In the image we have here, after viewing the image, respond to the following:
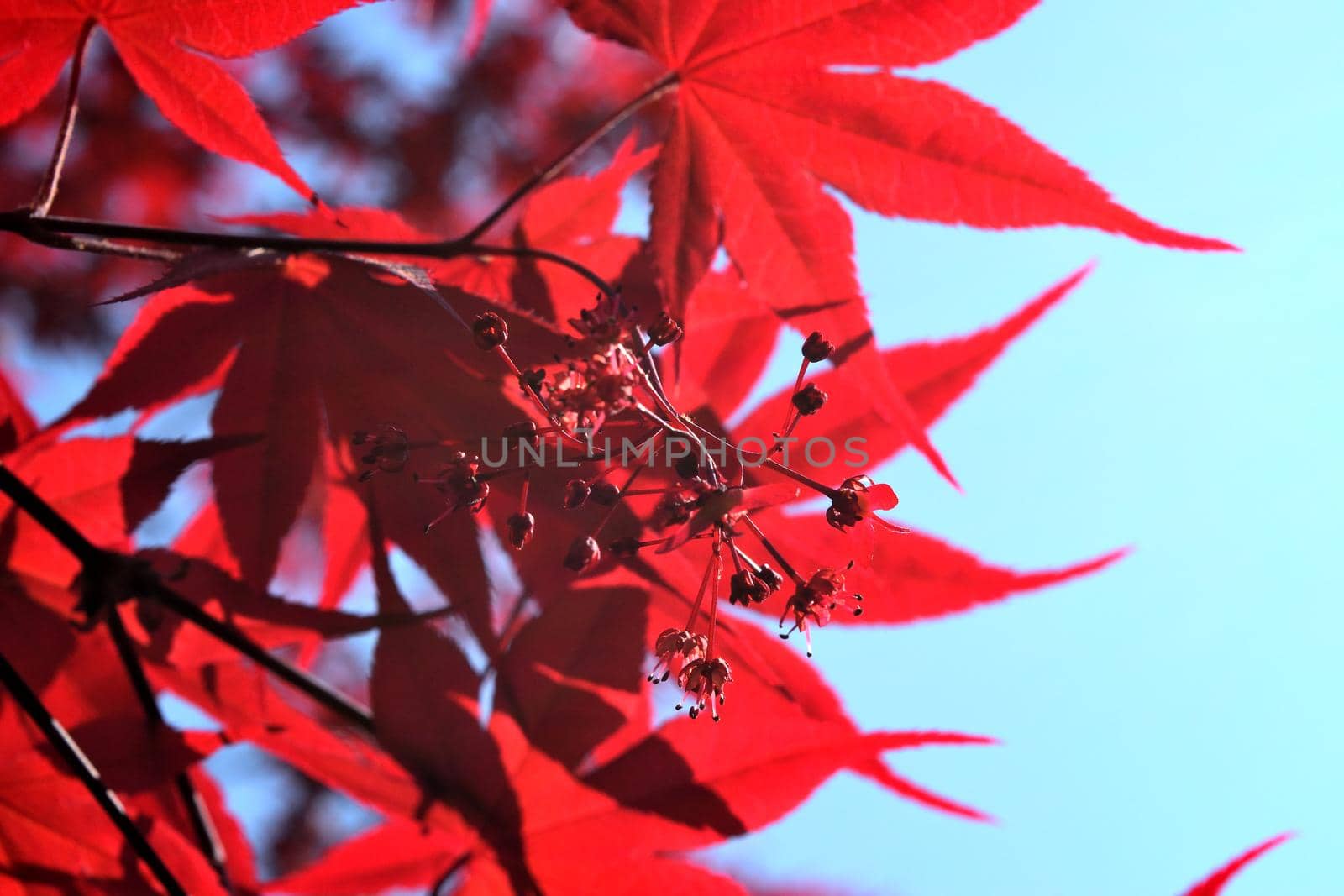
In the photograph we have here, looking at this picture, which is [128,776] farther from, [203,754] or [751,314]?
[751,314]

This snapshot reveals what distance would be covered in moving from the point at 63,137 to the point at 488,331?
425mm

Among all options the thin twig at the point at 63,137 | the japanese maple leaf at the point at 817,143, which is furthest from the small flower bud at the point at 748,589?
the thin twig at the point at 63,137

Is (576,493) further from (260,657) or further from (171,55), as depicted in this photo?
(171,55)

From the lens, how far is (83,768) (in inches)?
24.3

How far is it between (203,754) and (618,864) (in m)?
0.32

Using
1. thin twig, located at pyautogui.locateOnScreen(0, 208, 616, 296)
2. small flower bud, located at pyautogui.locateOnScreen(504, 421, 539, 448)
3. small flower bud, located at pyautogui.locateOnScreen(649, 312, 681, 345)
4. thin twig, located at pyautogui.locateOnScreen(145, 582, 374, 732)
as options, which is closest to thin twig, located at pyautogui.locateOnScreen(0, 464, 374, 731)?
thin twig, located at pyautogui.locateOnScreen(145, 582, 374, 732)

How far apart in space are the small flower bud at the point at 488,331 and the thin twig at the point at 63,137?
1.14 feet

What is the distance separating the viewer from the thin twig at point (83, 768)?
60cm

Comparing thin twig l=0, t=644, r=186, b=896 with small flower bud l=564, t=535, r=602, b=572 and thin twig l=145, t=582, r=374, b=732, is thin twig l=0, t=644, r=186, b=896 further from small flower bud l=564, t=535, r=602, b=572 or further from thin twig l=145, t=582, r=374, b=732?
small flower bud l=564, t=535, r=602, b=572

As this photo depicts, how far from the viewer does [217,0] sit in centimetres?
61

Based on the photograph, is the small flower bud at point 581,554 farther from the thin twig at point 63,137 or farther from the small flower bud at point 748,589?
the thin twig at point 63,137

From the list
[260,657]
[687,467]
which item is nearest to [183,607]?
[260,657]

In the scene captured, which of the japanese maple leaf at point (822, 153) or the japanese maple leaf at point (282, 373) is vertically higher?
the japanese maple leaf at point (822, 153)

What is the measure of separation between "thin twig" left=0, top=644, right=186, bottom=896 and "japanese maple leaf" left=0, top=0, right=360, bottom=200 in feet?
1.23
